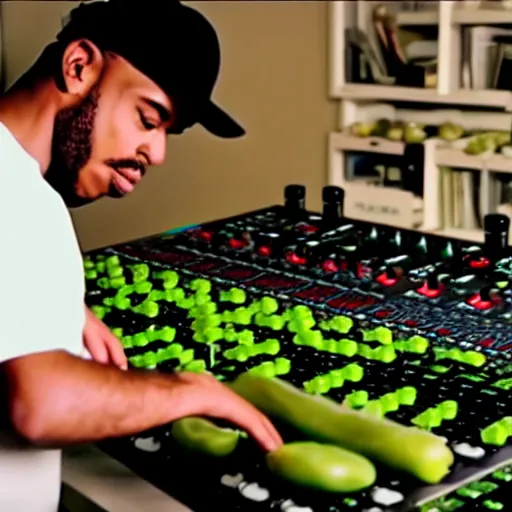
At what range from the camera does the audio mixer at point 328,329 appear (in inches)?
44.5

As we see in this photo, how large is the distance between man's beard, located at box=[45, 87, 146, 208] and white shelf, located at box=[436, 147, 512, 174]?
6.60 feet

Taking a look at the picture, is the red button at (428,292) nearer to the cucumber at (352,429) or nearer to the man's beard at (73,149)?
the cucumber at (352,429)

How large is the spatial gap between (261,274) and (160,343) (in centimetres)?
43

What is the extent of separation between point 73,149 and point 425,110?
2480 millimetres

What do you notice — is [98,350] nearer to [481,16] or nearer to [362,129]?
[481,16]

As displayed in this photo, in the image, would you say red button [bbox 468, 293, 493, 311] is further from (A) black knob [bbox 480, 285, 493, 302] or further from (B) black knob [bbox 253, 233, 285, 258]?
(B) black knob [bbox 253, 233, 285, 258]

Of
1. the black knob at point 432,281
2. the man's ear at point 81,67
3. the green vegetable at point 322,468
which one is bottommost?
the green vegetable at point 322,468

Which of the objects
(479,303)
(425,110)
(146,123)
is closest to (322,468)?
(146,123)

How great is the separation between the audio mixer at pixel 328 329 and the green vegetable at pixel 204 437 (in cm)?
2

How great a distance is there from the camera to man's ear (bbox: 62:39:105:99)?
123cm

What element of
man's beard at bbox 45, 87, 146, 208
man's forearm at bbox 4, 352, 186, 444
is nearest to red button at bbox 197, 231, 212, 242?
man's beard at bbox 45, 87, 146, 208

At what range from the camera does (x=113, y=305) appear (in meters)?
1.73

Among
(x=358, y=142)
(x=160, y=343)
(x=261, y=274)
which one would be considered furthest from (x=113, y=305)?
(x=358, y=142)

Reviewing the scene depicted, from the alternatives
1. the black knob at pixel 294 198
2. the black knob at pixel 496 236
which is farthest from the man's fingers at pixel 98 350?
the black knob at pixel 294 198
